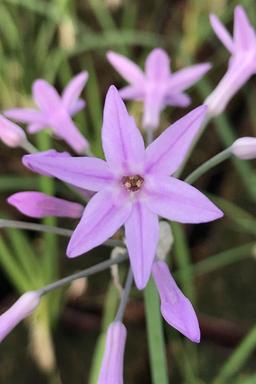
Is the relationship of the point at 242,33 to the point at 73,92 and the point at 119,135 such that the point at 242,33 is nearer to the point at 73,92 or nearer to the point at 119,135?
the point at 73,92

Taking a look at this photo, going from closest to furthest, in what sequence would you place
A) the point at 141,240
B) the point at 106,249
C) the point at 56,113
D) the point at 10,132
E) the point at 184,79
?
the point at 141,240 < the point at 10,132 < the point at 56,113 < the point at 184,79 < the point at 106,249

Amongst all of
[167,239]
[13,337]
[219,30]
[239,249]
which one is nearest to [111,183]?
[167,239]

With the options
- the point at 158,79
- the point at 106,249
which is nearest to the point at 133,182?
the point at 158,79

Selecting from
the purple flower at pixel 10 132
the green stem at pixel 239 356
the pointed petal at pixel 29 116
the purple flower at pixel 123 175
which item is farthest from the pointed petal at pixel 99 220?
the green stem at pixel 239 356

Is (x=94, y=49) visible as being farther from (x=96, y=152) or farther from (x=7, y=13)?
(x=96, y=152)

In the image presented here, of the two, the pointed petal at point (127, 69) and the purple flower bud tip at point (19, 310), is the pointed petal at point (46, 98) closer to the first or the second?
the pointed petal at point (127, 69)

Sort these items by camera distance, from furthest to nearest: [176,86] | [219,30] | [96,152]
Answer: [96,152] → [176,86] → [219,30]
